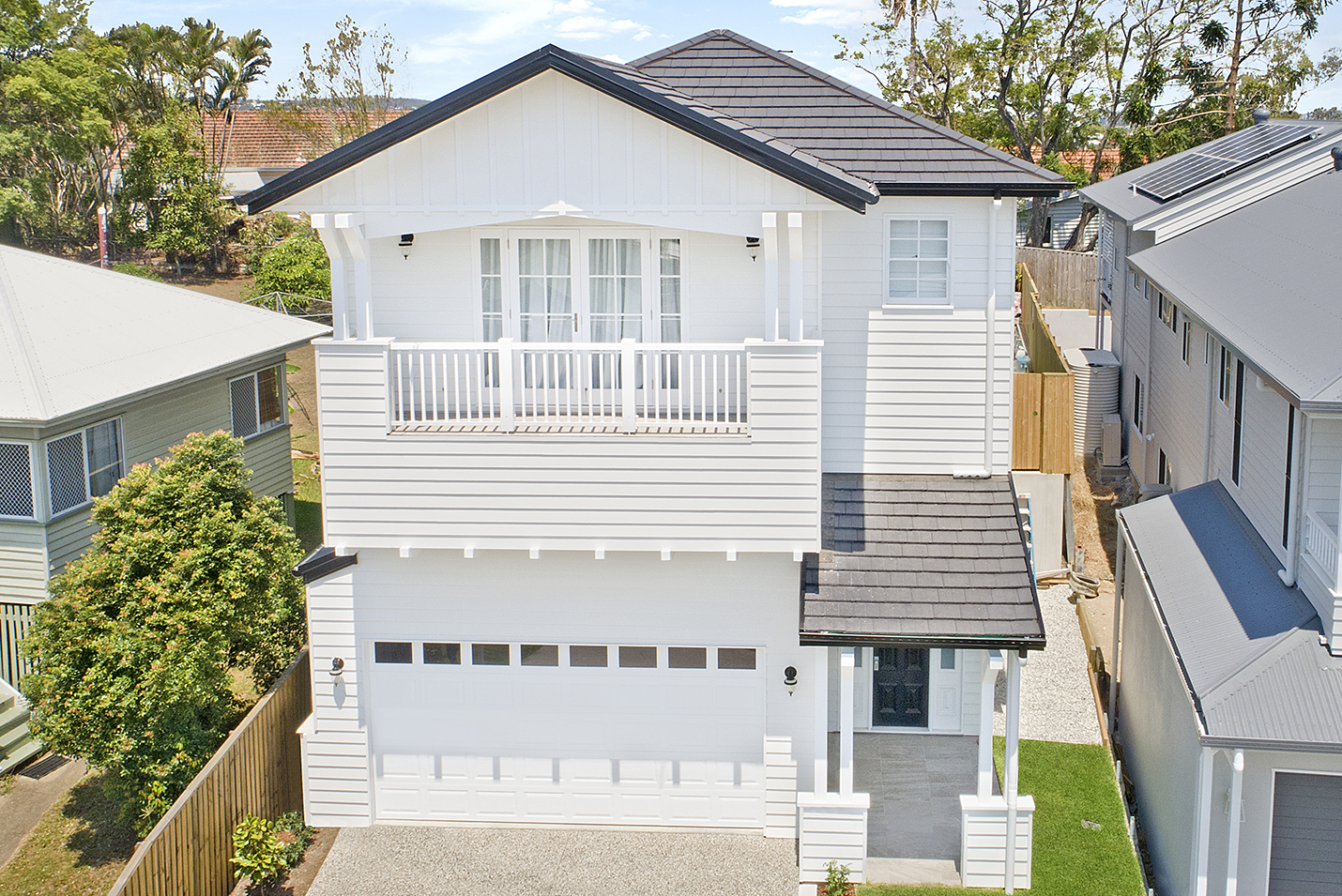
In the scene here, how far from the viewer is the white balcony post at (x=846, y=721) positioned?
11.2 meters

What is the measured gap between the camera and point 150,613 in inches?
460

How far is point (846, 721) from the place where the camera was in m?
11.3

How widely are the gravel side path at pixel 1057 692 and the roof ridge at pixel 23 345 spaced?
12.2 meters

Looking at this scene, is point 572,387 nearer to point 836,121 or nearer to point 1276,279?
point 836,121

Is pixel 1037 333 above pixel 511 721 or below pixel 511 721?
above

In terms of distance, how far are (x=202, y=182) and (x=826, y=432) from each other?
31590mm

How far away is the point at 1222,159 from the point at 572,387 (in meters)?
14.8

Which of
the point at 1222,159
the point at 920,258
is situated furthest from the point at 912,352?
the point at 1222,159

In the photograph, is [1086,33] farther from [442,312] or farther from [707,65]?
[442,312]

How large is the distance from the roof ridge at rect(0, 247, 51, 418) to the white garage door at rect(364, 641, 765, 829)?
6.09 metres

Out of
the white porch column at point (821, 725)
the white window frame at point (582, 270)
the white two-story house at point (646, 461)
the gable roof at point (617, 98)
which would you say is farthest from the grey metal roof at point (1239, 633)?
the white window frame at point (582, 270)

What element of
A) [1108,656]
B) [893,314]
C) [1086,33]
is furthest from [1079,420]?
[1086,33]

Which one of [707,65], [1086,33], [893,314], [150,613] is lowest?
[150,613]

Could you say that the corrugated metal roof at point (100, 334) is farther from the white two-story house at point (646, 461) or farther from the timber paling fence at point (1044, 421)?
the timber paling fence at point (1044, 421)
